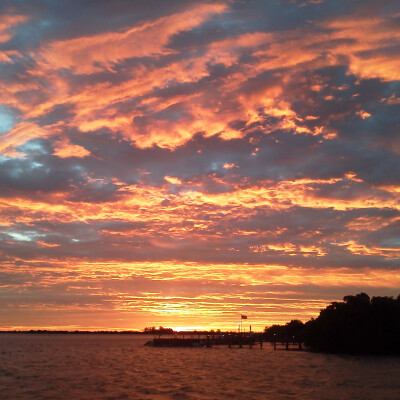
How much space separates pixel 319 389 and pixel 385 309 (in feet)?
181

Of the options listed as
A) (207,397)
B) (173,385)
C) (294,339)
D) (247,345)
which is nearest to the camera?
(207,397)

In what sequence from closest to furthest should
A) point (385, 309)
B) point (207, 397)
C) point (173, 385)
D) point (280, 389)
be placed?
point (207, 397), point (280, 389), point (173, 385), point (385, 309)

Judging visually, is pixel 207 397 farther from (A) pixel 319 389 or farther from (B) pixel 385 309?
(B) pixel 385 309

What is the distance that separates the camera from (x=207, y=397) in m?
35.5

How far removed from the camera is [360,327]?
88562 millimetres

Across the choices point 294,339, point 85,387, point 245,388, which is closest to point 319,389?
point 245,388

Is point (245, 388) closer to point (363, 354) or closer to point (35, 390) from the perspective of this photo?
point (35, 390)

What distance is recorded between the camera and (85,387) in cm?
4147

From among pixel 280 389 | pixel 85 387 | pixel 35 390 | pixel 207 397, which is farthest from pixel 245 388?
pixel 35 390

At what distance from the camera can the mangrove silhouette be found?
86.6 m

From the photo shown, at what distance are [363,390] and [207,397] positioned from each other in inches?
566

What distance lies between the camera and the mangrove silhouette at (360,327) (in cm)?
8656

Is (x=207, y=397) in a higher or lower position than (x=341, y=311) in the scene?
lower

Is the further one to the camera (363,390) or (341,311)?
(341,311)
